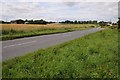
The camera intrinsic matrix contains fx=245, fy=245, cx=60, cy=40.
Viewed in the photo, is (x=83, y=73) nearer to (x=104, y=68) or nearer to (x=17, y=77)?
(x=104, y=68)

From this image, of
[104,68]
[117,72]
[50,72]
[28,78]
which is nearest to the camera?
[28,78]

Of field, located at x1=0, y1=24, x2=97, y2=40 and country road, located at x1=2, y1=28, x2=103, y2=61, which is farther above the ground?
field, located at x1=0, y1=24, x2=97, y2=40

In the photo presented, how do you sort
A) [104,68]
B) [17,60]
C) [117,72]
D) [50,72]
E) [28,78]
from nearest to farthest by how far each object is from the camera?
1. [28,78]
2. [50,72]
3. [117,72]
4. [104,68]
5. [17,60]

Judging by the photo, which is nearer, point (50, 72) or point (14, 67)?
point (50, 72)

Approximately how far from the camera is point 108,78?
24.6 feet

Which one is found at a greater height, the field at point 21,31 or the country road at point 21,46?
the field at point 21,31

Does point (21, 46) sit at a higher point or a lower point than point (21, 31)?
lower

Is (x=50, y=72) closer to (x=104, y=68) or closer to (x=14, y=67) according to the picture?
(x=14, y=67)

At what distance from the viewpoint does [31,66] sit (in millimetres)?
8844

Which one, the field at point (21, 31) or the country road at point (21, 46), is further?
the field at point (21, 31)

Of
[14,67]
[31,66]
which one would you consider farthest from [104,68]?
[14,67]

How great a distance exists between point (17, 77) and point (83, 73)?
217cm

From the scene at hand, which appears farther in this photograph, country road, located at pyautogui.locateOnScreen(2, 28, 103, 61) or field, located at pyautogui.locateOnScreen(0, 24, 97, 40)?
field, located at pyautogui.locateOnScreen(0, 24, 97, 40)

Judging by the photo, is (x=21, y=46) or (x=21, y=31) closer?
(x=21, y=46)
